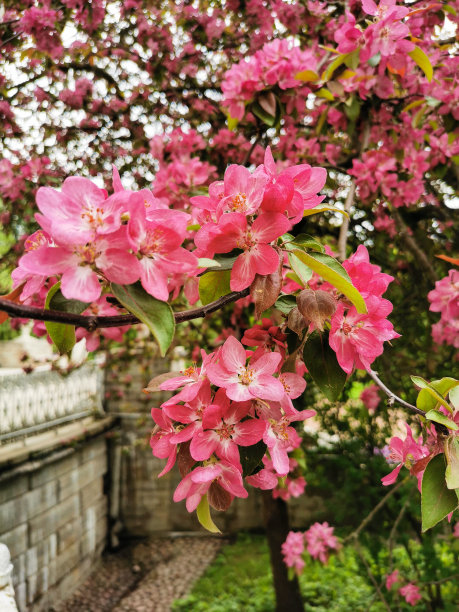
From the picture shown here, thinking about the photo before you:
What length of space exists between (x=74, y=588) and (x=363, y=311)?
5.33 meters

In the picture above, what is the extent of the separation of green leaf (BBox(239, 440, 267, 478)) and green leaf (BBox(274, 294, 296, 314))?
0.61ft

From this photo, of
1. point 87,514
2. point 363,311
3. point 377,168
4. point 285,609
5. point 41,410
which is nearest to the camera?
point 363,311

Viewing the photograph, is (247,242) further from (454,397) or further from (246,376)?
(454,397)

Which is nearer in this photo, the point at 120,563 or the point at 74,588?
the point at 74,588

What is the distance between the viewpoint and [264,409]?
65cm

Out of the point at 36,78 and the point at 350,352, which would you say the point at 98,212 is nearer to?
the point at 350,352

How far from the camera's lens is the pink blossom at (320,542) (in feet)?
9.32

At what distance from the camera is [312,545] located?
2914 mm

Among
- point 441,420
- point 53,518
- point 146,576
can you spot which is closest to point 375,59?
point 441,420

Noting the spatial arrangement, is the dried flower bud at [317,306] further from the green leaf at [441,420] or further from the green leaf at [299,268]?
the green leaf at [441,420]

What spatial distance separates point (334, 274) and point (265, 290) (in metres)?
0.09

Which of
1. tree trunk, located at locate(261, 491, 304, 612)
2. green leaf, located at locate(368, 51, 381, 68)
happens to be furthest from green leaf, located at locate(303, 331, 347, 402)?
tree trunk, located at locate(261, 491, 304, 612)

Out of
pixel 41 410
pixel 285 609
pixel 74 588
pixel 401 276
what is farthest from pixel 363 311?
pixel 74 588

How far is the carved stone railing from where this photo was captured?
4176 millimetres
